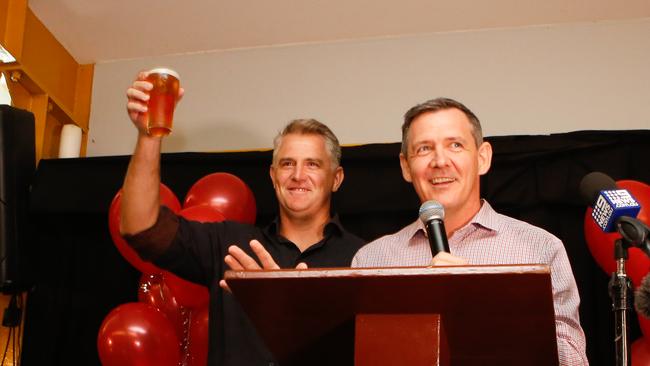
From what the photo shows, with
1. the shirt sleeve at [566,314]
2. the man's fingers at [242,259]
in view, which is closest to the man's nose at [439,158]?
the shirt sleeve at [566,314]

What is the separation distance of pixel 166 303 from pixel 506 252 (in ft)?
4.09

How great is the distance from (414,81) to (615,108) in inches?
33.7

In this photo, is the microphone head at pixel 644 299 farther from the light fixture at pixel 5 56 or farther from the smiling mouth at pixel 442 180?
the light fixture at pixel 5 56

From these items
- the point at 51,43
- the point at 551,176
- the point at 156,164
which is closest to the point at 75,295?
the point at 51,43

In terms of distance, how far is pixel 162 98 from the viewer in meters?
1.72

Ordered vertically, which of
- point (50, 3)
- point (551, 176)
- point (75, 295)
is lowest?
point (75, 295)

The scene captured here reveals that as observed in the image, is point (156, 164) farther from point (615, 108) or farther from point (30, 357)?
point (615, 108)

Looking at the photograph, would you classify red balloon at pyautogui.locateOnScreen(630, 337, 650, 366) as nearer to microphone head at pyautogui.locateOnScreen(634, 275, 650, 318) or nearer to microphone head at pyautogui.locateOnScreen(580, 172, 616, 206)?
microphone head at pyautogui.locateOnScreen(580, 172, 616, 206)

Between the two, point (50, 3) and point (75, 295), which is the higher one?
point (50, 3)

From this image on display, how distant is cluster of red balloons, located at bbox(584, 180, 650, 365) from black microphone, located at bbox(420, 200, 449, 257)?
0.90m

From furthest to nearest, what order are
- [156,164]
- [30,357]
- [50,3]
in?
[50,3] < [30,357] < [156,164]

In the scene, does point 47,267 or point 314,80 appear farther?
point 314,80

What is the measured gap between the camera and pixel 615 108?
3039 mm

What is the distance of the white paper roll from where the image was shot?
11.0ft
